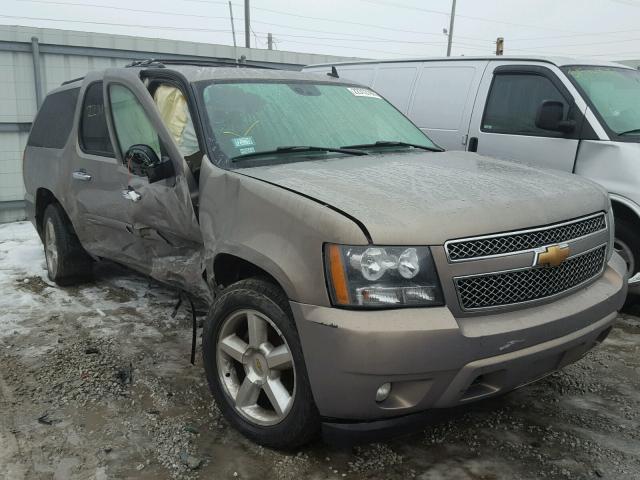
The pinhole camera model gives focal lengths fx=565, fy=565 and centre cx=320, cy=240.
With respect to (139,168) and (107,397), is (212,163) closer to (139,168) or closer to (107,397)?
(139,168)

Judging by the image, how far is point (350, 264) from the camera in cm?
224

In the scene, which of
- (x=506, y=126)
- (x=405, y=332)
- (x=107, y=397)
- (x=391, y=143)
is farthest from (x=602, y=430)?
(x=506, y=126)

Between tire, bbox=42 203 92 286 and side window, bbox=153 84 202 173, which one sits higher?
side window, bbox=153 84 202 173

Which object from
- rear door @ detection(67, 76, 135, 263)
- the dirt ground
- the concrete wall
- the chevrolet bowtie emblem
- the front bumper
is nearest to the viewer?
the front bumper

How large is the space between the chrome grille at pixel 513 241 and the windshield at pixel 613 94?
8.12 ft

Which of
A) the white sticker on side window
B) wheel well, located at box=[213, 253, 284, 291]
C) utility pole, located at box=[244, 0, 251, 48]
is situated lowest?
wheel well, located at box=[213, 253, 284, 291]

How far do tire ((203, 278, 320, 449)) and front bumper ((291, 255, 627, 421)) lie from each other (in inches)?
4.9

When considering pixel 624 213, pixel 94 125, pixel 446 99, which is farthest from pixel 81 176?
pixel 624 213

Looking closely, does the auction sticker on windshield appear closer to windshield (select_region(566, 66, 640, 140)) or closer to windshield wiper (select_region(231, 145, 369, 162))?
windshield wiper (select_region(231, 145, 369, 162))

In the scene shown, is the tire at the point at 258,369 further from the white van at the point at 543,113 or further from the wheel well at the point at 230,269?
the white van at the point at 543,113

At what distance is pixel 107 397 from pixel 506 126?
13.5ft

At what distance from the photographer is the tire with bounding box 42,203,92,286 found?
5023 millimetres

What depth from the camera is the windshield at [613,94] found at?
15.3 ft

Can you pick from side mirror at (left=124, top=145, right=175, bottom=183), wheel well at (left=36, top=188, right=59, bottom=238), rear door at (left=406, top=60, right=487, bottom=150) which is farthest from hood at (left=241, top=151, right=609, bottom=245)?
wheel well at (left=36, top=188, right=59, bottom=238)
